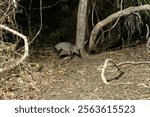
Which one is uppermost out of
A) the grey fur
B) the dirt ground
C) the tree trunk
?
the tree trunk

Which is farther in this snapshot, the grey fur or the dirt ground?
the grey fur

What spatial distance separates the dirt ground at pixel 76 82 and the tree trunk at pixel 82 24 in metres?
0.32

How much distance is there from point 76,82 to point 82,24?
1493 mm

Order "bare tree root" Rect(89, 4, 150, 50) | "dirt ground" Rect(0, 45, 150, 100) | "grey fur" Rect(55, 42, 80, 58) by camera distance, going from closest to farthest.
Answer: "dirt ground" Rect(0, 45, 150, 100) < "bare tree root" Rect(89, 4, 150, 50) < "grey fur" Rect(55, 42, 80, 58)

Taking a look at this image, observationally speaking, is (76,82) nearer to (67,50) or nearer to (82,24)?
(67,50)

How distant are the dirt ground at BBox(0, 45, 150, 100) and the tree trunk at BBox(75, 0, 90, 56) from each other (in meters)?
0.32

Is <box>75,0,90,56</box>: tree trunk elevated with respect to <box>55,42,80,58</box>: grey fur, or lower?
elevated

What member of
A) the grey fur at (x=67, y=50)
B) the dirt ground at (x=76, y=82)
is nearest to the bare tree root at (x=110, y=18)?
the grey fur at (x=67, y=50)

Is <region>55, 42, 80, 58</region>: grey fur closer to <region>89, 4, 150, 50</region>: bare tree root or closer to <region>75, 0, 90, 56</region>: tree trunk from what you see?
<region>75, 0, 90, 56</region>: tree trunk

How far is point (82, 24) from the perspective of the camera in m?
6.33

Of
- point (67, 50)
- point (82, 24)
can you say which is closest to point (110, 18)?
point (82, 24)

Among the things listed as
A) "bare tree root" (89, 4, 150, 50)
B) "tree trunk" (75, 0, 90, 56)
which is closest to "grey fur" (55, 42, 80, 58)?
"tree trunk" (75, 0, 90, 56)

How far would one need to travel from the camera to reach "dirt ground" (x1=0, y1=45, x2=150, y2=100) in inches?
181

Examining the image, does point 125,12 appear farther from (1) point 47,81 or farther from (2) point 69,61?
(1) point 47,81
